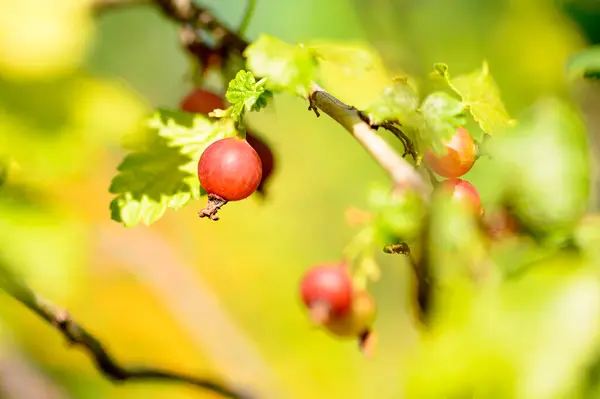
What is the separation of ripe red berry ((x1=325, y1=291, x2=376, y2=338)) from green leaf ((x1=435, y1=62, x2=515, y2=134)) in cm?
38

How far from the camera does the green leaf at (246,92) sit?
2.39ft

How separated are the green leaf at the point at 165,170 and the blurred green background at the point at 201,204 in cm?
7

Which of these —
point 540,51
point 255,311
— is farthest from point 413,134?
point 255,311

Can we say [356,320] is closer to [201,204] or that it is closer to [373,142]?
[373,142]

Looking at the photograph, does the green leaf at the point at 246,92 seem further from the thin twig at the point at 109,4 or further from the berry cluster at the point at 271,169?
the thin twig at the point at 109,4

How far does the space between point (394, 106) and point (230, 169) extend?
7.1 inches

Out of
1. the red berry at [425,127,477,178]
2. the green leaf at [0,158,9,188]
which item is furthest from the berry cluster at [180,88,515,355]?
the green leaf at [0,158,9,188]

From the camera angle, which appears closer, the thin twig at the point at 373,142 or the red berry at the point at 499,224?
the thin twig at the point at 373,142

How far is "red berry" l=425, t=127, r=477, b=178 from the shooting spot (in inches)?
29.6

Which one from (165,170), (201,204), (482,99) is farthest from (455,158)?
(201,204)

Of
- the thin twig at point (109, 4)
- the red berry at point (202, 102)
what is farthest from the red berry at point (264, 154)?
the thin twig at point (109, 4)

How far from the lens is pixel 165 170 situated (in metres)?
0.92

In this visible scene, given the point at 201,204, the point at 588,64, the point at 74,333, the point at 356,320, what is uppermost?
the point at 588,64

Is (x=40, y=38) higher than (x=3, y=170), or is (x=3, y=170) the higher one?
(x=40, y=38)
